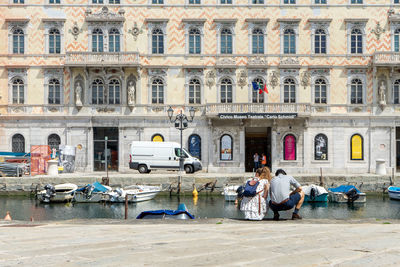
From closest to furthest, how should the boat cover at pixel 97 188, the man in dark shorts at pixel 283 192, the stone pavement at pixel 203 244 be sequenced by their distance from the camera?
the stone pavement at pixel 203 244, the man in dark shorts at pixel 283 192, the boat cover at pixel 97 188

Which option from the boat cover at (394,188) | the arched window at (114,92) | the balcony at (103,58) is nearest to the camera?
the boat cover at (394,188)

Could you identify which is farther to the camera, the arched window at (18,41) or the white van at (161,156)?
the arched window at (18,41)

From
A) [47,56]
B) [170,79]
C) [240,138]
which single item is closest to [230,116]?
[240,138]

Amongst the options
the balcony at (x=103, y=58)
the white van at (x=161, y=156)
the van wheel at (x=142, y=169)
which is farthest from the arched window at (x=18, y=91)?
the van wheel at (x=142, y=169)

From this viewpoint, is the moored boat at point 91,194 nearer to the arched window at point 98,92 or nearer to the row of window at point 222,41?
the arched window at point 98,92

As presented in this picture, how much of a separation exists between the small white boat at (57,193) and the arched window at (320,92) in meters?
21.5

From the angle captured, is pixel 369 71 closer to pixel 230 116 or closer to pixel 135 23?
pixel 230 116

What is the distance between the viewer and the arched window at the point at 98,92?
4497 cm

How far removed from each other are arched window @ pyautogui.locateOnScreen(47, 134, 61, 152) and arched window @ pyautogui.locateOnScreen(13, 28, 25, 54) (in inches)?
290

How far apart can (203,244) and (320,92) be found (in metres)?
35.8

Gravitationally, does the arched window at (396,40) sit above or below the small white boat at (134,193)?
above

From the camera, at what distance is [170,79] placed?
A: 45.1m

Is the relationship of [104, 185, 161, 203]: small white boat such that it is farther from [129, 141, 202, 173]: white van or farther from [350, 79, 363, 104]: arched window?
[350, 79, 363, 104]: arched window

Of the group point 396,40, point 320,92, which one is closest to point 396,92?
point 396,40
